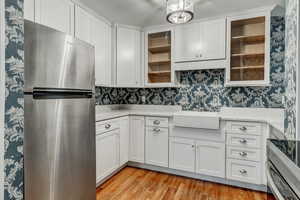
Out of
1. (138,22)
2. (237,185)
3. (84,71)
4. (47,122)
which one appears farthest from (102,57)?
(237,185)

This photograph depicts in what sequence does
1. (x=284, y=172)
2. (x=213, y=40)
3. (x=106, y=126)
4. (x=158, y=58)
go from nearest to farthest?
(x=284, y=172)
(x=106, y=126)
(x=213, y=40)
(x=158, y=58)

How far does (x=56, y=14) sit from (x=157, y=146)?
2.09 metres

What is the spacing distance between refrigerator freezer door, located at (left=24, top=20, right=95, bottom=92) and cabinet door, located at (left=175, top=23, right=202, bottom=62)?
64.3 inches

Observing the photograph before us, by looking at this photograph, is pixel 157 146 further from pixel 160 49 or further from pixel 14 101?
pixel 14 101

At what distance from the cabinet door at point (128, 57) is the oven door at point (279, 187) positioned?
2415 mm

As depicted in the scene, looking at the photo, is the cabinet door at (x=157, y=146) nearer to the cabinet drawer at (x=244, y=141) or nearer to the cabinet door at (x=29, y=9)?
the cabinet drawer at (x=244, y=141)

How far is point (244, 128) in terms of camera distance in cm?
214

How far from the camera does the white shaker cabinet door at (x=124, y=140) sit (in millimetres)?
2578

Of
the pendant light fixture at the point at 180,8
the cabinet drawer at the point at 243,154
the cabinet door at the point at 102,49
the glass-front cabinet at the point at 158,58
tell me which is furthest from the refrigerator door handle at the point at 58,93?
the cabinet drawer at the point at 243,154

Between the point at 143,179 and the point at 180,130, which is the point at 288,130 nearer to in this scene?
the point at 180,130

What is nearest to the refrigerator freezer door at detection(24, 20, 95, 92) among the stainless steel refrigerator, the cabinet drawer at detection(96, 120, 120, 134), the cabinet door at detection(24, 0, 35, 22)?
the stainless steel refrigerator

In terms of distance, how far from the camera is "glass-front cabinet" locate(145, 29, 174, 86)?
9.55 feet

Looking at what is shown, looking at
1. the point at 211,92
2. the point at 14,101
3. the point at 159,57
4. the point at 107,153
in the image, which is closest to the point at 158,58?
the point at 159,57

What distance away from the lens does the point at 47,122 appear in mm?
1122
